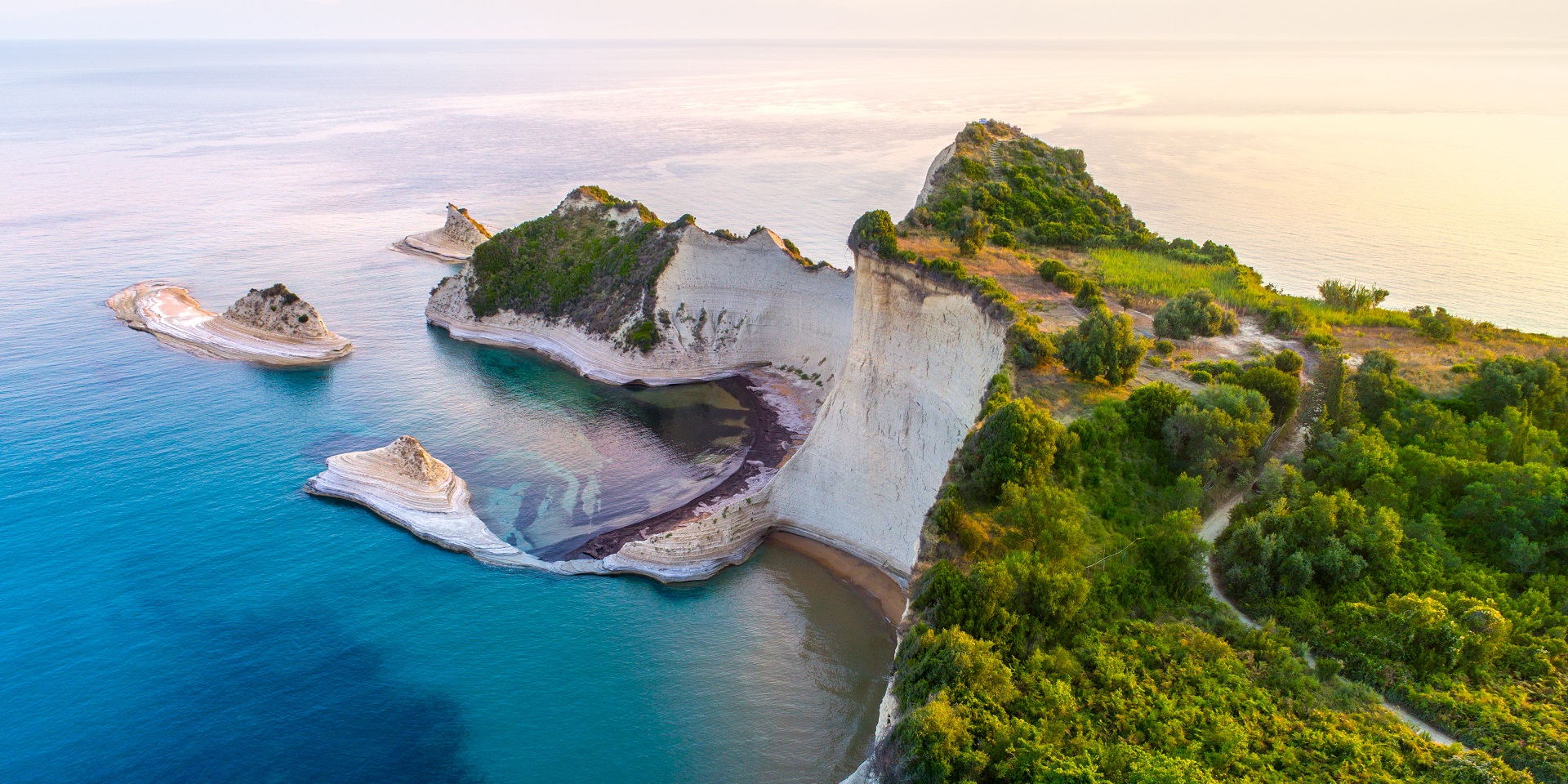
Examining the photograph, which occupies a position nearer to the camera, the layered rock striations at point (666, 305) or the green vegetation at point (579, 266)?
the layered rock striations at point (666, 305)

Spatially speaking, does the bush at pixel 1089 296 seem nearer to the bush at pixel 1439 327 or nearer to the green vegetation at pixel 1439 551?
the green vegetation at pixel 1439 551

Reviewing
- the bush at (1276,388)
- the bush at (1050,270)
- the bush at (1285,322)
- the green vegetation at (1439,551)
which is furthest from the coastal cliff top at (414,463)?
the bush at (1285,322)

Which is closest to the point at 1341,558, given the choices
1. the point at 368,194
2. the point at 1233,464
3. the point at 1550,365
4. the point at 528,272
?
the point at 1233,464

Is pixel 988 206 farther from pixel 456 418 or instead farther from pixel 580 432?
pixel 456 418

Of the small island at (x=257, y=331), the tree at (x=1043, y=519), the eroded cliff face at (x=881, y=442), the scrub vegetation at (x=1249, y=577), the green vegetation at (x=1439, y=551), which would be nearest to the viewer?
the scrub vegetation at (x=1249, y=577)

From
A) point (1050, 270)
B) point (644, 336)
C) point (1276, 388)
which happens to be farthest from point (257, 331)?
point (1276, 388)

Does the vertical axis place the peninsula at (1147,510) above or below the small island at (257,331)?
above

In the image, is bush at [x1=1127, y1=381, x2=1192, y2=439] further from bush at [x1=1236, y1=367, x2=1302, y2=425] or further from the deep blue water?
the deep blue water

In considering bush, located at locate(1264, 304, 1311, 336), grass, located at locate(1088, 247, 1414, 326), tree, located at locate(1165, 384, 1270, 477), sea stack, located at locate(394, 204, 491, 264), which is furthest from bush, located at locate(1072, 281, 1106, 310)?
sea stack, located at locate(394, 204, 491, 264)
